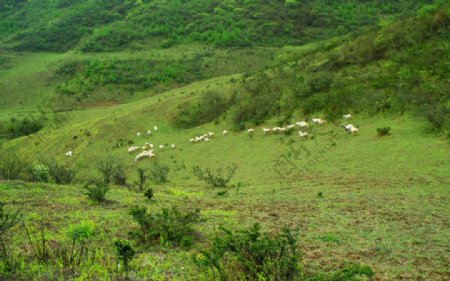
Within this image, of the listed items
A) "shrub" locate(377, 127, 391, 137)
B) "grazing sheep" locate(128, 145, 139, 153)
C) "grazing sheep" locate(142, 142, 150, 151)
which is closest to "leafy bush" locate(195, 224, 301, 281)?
"shrub" locate(377, 127, 391, 137)

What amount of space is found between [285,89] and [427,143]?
15829 mm

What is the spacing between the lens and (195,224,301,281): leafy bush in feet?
17.6

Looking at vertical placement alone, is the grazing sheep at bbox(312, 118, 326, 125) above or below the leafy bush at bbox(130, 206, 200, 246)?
below

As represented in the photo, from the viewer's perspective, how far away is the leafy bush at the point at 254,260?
211 inches

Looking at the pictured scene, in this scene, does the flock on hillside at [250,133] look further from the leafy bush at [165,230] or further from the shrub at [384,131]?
the leafy bush at [165,230]

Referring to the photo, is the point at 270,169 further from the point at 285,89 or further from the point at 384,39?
the point at 384,39

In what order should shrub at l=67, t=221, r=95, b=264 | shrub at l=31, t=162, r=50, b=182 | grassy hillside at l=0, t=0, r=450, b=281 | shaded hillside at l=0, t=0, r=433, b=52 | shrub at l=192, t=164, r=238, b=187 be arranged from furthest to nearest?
shaded hillside at l=0, t=0, r=433, b=52, shrub at l=31, t=162, r=50, b=182, shrub at l=192, t=164, r=238, b=187, shrub at l=67, t=221, r=95, b=264, grassy hillside at l=0, t=0, r=450, b=281

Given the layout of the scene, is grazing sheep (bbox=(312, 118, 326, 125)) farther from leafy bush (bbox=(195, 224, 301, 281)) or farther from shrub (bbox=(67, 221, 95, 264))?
leafy bush (bbox=(195, 224, 301, 281))

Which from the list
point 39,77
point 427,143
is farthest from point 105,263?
point 39,77

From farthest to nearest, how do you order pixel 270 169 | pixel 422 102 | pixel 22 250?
pixel 422 102 < pixel 270 169 < pixel 22 250

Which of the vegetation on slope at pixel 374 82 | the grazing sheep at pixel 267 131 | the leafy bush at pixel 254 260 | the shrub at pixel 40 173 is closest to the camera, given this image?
the leafy bush at pixel 254 260

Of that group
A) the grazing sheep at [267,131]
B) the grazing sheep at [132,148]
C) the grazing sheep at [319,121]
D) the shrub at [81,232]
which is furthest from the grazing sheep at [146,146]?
the shrub at [81,232]

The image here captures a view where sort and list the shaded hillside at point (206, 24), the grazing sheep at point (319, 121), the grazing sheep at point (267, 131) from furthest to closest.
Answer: the shaded hillside at point (206, 24)
the grazing sheep at point (267, 131)
the grazing sheep at point (319, 121)

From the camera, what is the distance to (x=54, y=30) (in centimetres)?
9881
